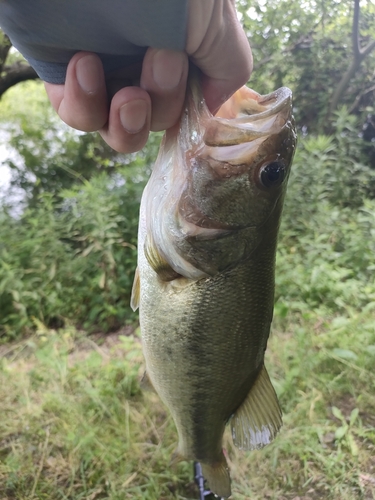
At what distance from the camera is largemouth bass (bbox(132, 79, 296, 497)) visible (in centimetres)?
101

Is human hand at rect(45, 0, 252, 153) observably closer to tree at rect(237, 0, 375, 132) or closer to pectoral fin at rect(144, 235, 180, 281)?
pectoral fin at rect(144, 235, 180, 281)

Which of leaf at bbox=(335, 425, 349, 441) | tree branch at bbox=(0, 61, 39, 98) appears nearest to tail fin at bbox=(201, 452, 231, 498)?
leaf at bbox=(335, 425, 349, 441)

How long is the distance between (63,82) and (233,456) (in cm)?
225

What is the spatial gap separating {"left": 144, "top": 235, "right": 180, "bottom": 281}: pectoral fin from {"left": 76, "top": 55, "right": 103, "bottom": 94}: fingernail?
0.45 meters

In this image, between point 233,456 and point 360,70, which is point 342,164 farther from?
point 233,456

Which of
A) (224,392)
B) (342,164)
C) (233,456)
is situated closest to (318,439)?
(233,456)

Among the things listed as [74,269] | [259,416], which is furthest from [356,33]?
[259,416]

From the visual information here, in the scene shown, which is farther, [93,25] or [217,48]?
[217,48]

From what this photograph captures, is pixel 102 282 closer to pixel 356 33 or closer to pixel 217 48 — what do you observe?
pixel 217 48

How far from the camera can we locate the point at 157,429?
248 cm

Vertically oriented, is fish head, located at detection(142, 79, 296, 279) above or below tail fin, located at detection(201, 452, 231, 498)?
above

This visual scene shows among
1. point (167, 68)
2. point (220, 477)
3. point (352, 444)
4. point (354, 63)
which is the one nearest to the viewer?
point (167, 68)

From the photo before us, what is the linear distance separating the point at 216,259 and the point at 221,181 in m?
0.23

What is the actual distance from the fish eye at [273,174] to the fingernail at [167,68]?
0.32m
